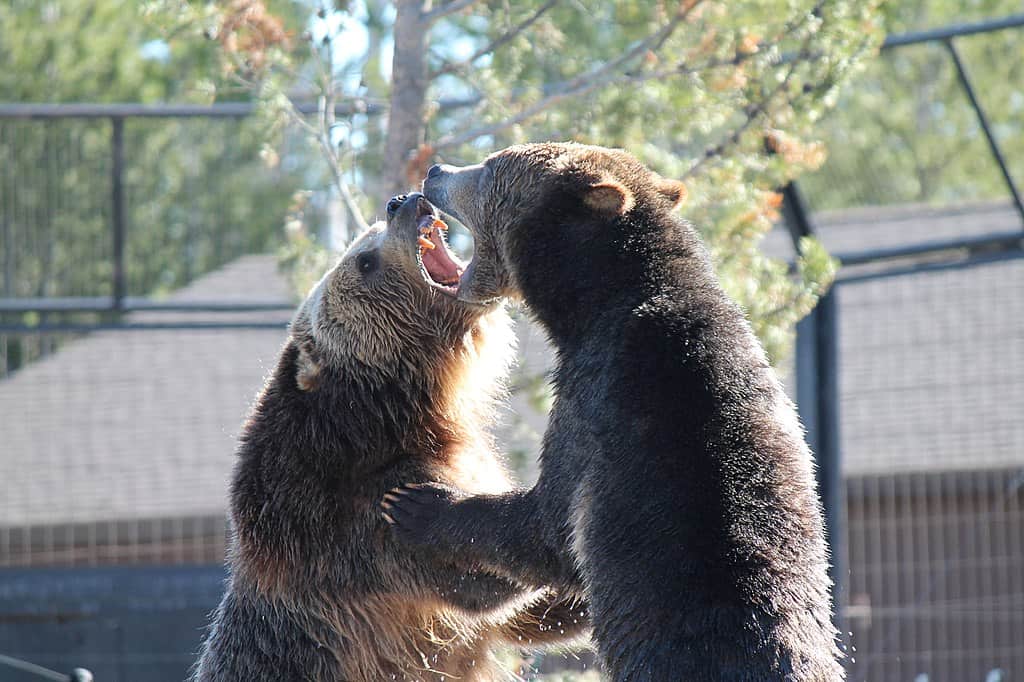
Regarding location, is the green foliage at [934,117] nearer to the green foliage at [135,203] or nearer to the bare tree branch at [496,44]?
the green foliage at [135,203]

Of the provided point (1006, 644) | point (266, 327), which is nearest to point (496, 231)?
point (266, 327)

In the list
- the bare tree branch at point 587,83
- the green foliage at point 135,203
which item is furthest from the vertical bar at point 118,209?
the bare tree branch at point 587,83

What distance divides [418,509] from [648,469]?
33.3 inches

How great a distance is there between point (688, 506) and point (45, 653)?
567 centimetres

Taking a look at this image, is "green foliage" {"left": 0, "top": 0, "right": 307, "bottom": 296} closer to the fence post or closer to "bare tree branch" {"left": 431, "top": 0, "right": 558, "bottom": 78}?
"bare tree branch" {"left": 431, "top": 0, "right": 558, "bottom": 78}

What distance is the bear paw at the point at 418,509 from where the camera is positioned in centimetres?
343

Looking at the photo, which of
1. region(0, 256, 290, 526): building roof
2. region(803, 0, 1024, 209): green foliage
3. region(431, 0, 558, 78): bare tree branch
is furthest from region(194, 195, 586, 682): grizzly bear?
region(803, 0, 1024, 209): green foliage

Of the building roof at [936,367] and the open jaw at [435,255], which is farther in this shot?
the building roof at [936,367]

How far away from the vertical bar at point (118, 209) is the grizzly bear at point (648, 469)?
155 inches

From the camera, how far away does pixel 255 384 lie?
36.6 feet

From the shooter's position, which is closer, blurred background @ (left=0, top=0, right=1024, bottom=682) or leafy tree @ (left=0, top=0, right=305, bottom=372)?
blurred background @ (left=0, top=0, right=1024, bottom=682)

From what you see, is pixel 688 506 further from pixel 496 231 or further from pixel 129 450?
pixel 129 450

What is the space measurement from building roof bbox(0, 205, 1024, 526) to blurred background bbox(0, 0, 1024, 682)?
3 cm

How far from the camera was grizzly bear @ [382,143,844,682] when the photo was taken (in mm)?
2725
